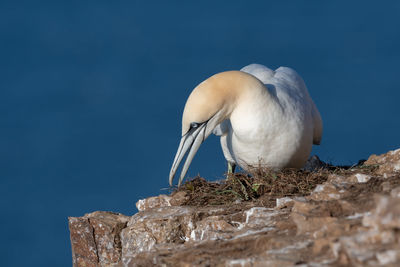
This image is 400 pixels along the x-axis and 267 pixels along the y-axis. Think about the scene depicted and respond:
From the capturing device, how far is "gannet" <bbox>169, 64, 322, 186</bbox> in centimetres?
612

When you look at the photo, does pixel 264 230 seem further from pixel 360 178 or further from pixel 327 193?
pixel 360 178

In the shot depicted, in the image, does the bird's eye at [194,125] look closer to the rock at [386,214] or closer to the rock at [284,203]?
the rock at [284,203]

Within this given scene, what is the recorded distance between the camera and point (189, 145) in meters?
6.52

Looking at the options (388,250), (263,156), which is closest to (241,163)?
(263,156)

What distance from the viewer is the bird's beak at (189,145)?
642 cm

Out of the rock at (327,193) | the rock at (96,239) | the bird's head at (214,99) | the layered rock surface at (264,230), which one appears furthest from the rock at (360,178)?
the rock at (96,239)

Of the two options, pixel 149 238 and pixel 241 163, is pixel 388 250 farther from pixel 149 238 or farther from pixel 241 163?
pixel 241 163

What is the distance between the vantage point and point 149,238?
5332 mm

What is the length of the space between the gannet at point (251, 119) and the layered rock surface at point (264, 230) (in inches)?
22.2

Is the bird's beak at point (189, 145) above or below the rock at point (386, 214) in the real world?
above

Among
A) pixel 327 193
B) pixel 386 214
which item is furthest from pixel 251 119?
pixel 386 214

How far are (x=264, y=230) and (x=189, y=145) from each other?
2795 mm

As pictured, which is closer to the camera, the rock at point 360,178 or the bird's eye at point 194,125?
the rock at point 360,178

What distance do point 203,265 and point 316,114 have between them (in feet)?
13.8
